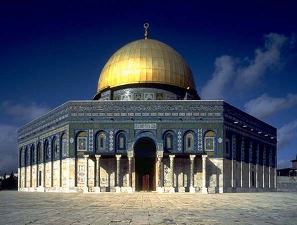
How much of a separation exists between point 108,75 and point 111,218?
29.7 m

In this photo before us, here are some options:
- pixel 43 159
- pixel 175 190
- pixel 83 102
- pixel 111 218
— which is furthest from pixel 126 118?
pixel 111 218

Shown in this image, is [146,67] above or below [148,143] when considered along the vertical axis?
above

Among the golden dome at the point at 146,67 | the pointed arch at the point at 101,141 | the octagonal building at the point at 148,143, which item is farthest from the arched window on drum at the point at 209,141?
the pointed arch at the point at 101,141

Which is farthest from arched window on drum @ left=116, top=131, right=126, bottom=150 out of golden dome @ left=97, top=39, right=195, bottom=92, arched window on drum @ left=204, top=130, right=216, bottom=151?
arched window on drum @ left=204, top=130, right=216, bottom=151

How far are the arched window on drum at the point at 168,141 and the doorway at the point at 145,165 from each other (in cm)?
105

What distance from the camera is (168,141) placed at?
3569 centimetres

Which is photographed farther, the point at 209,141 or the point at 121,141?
the point at 121,141

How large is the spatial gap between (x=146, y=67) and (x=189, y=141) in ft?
24.8

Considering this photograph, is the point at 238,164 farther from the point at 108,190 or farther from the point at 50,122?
the point at 50,122

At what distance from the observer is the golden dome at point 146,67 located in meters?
39.2

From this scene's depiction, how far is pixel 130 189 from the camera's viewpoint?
1339 inches

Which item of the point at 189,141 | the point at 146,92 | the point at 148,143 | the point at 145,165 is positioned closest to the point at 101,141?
the point at 148,143

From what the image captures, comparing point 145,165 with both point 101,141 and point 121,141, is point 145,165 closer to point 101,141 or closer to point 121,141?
point 121,141

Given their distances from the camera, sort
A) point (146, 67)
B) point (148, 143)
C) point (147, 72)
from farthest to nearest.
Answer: point (146, 67) < point (147, 72) < point (148, 143)
